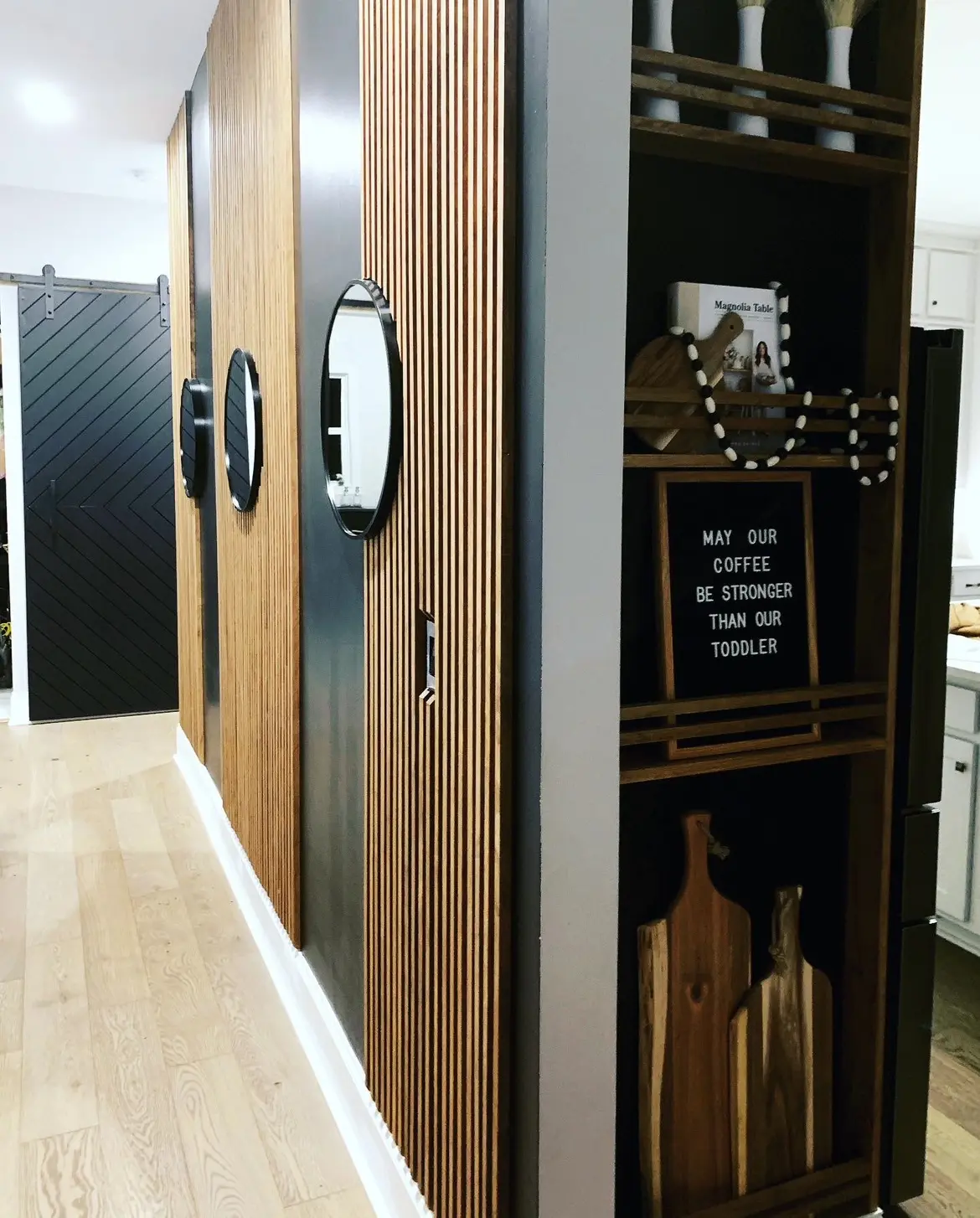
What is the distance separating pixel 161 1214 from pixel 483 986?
3.21 ft

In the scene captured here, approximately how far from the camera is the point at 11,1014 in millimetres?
2604

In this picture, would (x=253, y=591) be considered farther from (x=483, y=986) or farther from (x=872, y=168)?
(x=872, y=168)

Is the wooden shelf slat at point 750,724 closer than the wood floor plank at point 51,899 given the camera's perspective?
Yes

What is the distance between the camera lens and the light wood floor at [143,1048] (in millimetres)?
1977

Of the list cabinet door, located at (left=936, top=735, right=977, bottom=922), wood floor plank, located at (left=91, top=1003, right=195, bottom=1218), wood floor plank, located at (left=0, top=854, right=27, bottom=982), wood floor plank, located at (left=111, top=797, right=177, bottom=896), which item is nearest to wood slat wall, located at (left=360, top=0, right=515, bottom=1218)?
wood floor plank, located at (left=91, top=1003, right=195, bottom=1218)

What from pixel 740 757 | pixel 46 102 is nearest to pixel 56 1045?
pixel 740 757

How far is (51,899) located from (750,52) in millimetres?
3119

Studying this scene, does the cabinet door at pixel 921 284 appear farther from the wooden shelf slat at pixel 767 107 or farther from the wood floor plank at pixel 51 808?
the wood floor plank at pixel 51 808

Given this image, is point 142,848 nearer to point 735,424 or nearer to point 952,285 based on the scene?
point 735,424

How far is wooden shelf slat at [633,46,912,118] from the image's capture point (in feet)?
4.20

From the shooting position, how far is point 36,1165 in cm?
203

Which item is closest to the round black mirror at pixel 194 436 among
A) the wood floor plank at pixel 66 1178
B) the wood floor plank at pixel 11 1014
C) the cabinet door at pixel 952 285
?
the wood floor plank at pixel 11 1014

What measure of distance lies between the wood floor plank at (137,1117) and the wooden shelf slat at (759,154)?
200cm

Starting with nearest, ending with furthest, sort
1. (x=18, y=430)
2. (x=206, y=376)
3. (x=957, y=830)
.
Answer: (x=957, y=830) < (x=206, y=376) < (x=18, y=430)
